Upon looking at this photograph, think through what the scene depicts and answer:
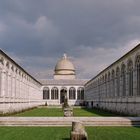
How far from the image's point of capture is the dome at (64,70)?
88.8 m

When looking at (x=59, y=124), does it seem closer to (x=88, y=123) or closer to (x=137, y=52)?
(x=88, y=123)

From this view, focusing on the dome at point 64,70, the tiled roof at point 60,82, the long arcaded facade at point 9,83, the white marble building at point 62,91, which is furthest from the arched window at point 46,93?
the long arcaded facade at point 9,83

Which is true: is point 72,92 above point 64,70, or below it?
below

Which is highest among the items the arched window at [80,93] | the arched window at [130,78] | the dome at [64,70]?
the dome at [64,70]

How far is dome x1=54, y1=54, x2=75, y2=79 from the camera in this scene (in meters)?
88.8

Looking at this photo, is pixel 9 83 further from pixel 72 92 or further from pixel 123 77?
pixel 72 92

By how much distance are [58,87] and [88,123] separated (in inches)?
2366

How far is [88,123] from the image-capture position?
18656 millimetres

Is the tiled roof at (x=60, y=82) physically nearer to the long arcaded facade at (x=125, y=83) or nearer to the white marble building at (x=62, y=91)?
the white marble building at (x=62, y=91)

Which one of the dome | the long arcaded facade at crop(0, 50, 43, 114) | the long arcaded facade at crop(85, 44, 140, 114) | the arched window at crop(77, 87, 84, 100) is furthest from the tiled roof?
the long arcaded facade at crop(0, 50, 43, 114)

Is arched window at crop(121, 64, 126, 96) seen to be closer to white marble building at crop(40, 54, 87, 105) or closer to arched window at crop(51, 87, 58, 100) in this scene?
white marble building at crop(40, 54, 87, 105)

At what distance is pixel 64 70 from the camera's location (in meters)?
89.0

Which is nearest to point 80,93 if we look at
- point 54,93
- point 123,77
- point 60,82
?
point 60,82

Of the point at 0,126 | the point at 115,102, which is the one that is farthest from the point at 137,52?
the point at 0,126
